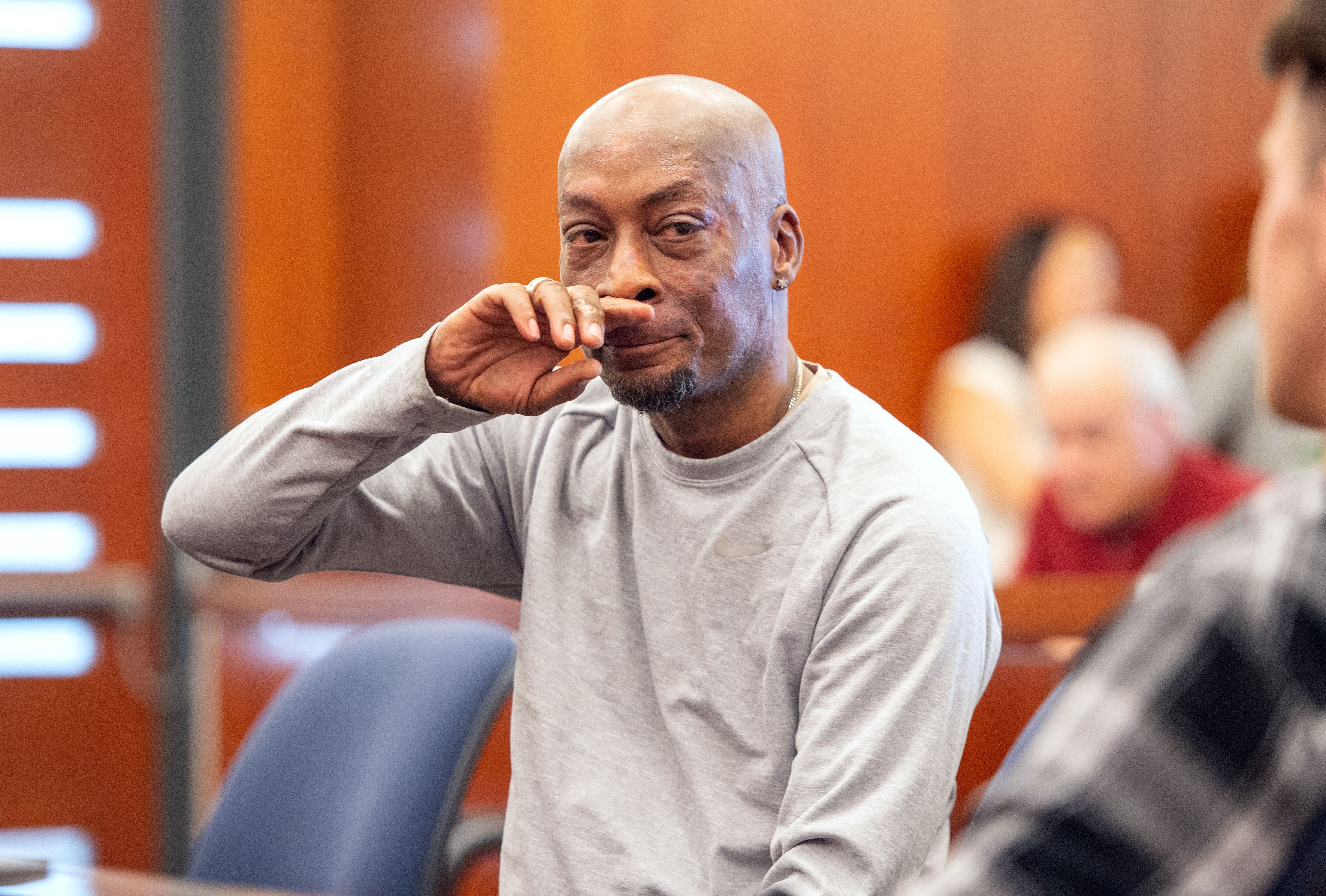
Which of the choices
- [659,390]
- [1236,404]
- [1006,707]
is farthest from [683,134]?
[1236,404]

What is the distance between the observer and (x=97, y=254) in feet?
12.9

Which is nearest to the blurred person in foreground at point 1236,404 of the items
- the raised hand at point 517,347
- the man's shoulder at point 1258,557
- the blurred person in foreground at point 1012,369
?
the blurred person in foreground at point 1012,369

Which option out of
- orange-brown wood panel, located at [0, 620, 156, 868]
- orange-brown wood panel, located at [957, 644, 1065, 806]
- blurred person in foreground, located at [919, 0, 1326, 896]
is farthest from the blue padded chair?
orange-brown wood panel, located at [0, 620, 156, 868]

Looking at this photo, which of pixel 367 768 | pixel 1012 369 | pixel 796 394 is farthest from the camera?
pixel 1012 369

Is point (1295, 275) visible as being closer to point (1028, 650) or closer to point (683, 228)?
point (683, 228)

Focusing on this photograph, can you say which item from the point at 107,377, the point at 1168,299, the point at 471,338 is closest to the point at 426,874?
the point at 471,338

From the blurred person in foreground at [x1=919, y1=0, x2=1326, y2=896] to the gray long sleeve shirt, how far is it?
592 millimetres

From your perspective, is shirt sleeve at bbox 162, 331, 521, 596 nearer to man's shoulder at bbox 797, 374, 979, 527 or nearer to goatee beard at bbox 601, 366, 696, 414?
goatee beard at bbox 601, 366, 696, 414

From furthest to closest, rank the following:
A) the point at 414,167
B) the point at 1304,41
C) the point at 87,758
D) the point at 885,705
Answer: the point at 414,167
the point at 87,758
the point at 885,705
the point at 1304,41

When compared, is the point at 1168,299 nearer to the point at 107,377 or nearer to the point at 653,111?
the point at 107,377

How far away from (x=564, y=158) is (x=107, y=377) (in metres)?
2.83

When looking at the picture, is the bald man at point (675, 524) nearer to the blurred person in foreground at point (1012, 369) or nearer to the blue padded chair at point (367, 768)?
the blue padded chair at point (367, 768)

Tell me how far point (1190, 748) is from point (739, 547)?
85 centimetres

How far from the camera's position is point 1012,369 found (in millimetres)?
4195
